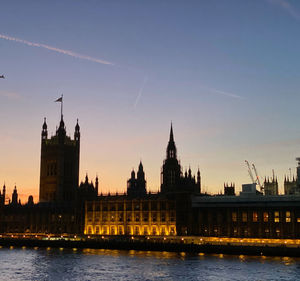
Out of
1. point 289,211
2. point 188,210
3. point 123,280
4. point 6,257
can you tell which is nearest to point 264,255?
point 289,211

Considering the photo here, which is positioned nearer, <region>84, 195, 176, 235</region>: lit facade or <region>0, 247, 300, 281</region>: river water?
<region>0, 247, 300, 281</region>: river water

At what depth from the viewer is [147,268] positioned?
10869 centimetres

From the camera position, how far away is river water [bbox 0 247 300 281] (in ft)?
318

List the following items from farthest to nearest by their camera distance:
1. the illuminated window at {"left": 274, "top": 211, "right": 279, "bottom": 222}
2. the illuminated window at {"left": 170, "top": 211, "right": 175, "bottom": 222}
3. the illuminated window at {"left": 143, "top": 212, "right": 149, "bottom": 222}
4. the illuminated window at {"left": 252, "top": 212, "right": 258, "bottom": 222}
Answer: the illuminated window at {"left": 143, "top": 212, "right": 149, "bottom": 222} < the illuminated window at {"left": 170, "top": 211, "right": 175, "bottom": 222} < the illuminated window at {"left": 252, "top": 212, "right": 258, "bottom": 222} < the illuminated window at {"left": 274, "top": 211, "right": 279, "bottom": 222}

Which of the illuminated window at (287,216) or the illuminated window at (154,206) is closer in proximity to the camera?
the illuminated window at (287,216)

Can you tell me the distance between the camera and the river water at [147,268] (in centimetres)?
9688

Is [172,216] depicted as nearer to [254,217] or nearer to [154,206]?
[154,206]

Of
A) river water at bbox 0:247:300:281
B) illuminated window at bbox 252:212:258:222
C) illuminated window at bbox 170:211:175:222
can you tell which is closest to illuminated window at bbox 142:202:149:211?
illuminated window at bbox 170:211:175:222

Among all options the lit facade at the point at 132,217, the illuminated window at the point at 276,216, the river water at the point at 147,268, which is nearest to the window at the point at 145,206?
the lit facade at the point at 132,217

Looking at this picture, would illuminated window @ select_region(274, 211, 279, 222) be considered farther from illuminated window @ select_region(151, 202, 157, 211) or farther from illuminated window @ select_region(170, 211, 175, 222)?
illuminated window @ select_region(151, 202, 157, 211)

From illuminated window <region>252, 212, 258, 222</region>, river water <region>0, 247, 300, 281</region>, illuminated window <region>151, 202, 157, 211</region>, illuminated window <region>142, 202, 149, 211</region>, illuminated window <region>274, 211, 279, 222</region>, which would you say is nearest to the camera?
river water <region>0, 247, 300, 281</region>

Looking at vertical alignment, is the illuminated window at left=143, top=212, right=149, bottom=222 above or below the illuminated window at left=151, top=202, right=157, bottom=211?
below

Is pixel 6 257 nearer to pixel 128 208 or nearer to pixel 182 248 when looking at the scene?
pixel 182 248

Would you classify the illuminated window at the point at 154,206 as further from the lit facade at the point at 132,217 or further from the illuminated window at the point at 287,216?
the illuminated window at the point at 287,216
